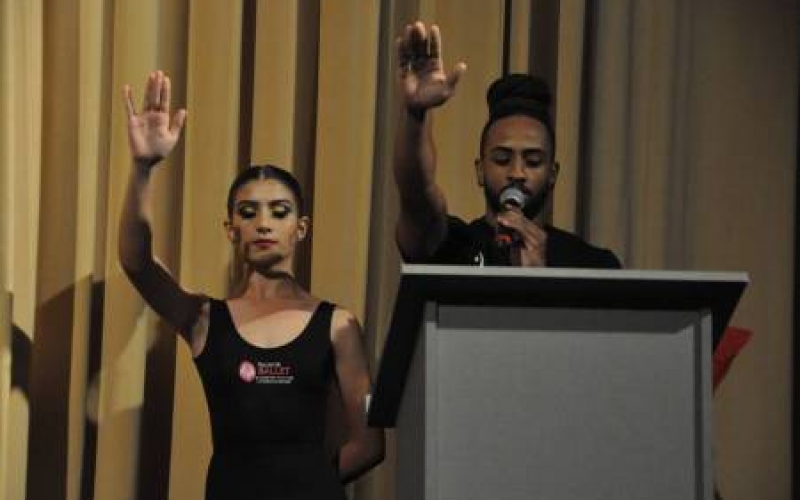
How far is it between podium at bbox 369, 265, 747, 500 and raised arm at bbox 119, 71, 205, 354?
910mm

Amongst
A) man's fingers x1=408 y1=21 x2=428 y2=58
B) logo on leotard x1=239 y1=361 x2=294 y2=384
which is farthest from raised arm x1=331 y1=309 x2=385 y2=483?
man's fingers x1=408 y1=21 x2=428 y2=58

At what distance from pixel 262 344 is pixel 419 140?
0.53 m

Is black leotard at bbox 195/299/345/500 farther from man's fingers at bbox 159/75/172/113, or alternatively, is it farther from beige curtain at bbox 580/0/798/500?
beige curtain at bbox 580/0/798/500

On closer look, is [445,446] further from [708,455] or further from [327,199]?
[327,199]

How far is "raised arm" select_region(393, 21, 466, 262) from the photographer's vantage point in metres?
1.83

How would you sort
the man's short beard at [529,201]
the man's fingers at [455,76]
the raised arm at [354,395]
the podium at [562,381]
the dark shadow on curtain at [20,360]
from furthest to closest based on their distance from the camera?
the dark shadow on curtain at [20,360] → the raised arm at [354,395] → the man's short beard at [529,201] → the man's fingers at [455,76] → the podium at [562,381]

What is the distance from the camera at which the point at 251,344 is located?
231 centimetres

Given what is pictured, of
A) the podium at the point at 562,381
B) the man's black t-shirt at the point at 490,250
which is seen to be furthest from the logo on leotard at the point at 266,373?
the podium at the point at 562,381

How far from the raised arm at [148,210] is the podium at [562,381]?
0.91 meters

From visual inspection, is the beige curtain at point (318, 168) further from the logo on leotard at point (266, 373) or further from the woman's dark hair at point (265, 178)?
the logo on leotard at point (266, 373)

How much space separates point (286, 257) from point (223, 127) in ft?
1.69

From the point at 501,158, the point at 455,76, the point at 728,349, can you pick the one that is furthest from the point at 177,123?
the point at 728,349

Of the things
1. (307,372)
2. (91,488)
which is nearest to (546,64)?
(307,372)

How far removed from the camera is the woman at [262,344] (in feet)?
7.41
